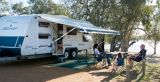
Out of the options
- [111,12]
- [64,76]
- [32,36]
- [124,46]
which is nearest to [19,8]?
[111,12]

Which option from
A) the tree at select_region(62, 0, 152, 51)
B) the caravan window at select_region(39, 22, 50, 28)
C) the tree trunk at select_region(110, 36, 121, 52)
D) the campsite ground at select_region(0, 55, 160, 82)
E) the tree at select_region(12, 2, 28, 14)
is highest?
the tree at select_region(12, 2, 28, 14)

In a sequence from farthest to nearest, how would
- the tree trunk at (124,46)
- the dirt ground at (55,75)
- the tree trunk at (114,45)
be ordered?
the tree trunk at (114,45), the tree trunk at (124,46), the dirt ground at (55,75)

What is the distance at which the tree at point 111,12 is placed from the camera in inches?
1017

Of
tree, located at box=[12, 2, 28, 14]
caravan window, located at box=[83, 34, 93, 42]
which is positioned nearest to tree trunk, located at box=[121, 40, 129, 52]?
caravan window, located at box=[83, 34, 93, 42]

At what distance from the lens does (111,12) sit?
26406mm

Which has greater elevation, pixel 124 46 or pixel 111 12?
pixel 111 12

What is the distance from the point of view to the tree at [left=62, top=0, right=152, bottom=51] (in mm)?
25828

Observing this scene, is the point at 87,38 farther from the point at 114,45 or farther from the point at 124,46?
the point at 114,45

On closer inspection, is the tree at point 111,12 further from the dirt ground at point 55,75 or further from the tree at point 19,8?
the tree at point 19,8

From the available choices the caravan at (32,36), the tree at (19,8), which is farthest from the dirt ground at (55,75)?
the tree at (19,8)

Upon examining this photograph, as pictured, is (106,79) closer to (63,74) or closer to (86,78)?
(86,78)

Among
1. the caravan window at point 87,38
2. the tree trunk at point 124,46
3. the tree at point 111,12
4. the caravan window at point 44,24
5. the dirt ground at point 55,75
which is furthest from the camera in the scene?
the tree at point 111,12

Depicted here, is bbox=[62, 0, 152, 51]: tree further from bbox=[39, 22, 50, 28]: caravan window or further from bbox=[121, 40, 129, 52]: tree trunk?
bbox=[39, 22, 50, 28]: caravan window

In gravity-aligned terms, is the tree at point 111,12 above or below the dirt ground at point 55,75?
above
